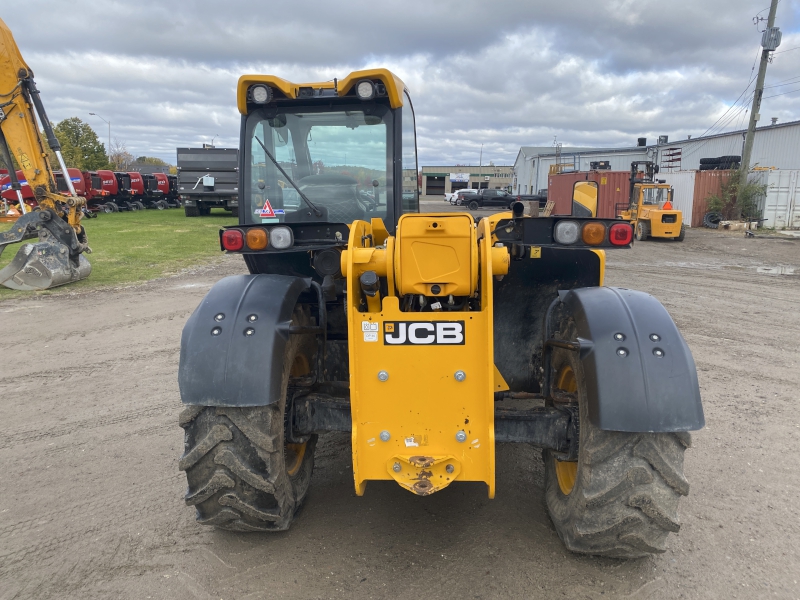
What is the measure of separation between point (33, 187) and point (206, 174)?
57.5 ft

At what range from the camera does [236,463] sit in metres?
2.79

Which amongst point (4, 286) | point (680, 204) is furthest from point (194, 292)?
point (680, 204)

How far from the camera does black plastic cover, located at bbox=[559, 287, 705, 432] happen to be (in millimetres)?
2475

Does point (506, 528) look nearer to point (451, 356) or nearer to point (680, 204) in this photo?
point (451, 356)

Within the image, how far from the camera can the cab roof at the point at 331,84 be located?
3.84 metres

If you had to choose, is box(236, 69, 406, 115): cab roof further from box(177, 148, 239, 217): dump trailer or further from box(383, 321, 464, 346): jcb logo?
box(177, 148, 239, 217): dump trailer

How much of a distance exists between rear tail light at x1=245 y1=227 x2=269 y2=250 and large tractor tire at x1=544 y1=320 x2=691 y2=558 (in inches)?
69.3

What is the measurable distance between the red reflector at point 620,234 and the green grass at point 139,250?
1007 centimetres

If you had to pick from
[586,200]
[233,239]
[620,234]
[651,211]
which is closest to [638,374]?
[620,234]

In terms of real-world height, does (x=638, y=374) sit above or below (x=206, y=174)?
below

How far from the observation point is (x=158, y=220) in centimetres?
2584

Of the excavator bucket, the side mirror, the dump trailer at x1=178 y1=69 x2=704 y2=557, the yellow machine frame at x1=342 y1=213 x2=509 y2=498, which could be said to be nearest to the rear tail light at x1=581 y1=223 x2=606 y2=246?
the dump trailer at x1=178 y1=69 x2=704 y2=557

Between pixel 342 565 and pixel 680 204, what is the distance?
2897 centimetres

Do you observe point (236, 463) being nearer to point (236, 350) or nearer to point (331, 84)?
point (236, 350)
